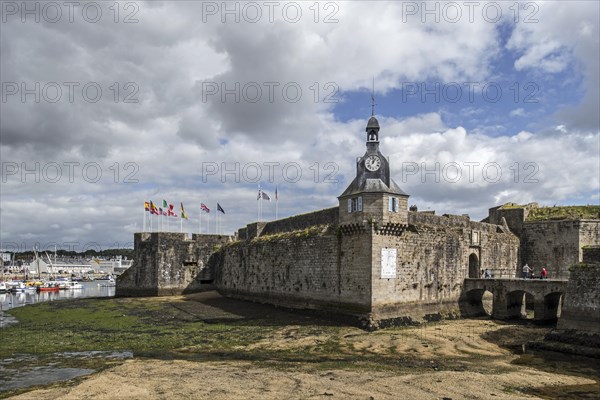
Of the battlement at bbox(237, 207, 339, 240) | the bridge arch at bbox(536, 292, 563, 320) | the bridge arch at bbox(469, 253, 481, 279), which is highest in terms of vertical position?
the battlement at bbox(237, 207, 339, 240)

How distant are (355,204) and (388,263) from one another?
149 inches

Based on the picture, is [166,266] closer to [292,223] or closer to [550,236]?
[292,223]

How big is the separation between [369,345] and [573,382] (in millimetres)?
7906

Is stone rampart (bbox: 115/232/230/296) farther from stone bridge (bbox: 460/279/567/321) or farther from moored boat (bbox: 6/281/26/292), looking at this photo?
moored boat (bbox: 6/281/26/292)

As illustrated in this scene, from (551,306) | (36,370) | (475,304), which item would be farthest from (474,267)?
(36,370)

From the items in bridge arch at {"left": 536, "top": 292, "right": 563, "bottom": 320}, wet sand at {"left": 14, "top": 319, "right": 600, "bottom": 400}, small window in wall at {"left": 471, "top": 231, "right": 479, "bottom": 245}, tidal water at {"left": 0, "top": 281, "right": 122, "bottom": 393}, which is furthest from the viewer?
small window in wall at {"left": 471, "top": 231, "right": 479, "bottom": 245}

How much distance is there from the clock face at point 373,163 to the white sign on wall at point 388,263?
15.8ft

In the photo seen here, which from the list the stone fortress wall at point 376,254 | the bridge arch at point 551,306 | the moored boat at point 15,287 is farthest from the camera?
the moored boat at point 15,287

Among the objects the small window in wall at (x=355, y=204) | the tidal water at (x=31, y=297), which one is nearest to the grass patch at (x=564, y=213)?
the small window in wall at (x=355, y=204)

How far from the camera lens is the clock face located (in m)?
A: 27.6

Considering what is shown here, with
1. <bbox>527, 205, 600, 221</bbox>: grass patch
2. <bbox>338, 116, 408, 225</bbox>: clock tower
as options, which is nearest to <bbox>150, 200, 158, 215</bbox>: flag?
<bbox>338, 116, 408, 225</bbox>: clock tower

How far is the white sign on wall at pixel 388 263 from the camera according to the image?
26297mm

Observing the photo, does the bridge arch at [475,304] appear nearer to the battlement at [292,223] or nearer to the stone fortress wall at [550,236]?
the stone fortress wall at [550,236]

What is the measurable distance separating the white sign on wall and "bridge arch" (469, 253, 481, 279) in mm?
10043
